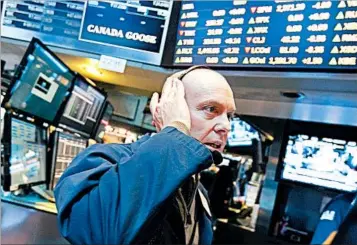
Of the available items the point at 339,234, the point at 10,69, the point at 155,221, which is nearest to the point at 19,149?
the point at 10,69

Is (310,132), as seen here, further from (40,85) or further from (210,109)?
(210,109)

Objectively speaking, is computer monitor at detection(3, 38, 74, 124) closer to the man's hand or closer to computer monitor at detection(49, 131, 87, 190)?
computer monitor at detection(49, 131, 87, 190)

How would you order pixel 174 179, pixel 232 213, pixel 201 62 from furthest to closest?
pixel 232 213, pixel 201 62, pixel 174 179

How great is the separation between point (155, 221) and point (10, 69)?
2.47 meters

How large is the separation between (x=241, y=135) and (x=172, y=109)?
2705mm

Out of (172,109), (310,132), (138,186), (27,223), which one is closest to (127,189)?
(138,186)

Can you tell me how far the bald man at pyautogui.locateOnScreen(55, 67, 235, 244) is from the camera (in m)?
0.76

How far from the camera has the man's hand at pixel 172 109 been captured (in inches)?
35.0

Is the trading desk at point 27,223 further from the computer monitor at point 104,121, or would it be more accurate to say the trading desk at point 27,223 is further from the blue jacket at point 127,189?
the blue jacket at point 127,189

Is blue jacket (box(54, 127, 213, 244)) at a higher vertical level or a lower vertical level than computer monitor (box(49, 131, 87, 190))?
higher

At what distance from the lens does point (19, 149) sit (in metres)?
2.27

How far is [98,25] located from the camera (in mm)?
2428

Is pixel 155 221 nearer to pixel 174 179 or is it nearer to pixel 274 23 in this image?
pixel 174 179

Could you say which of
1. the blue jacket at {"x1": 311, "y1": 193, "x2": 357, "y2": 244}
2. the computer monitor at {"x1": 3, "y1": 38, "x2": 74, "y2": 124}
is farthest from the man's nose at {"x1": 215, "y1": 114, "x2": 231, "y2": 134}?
the computer monitor at {"x1": 3, "y1": 38, "x2": 74, "y2": 124}
